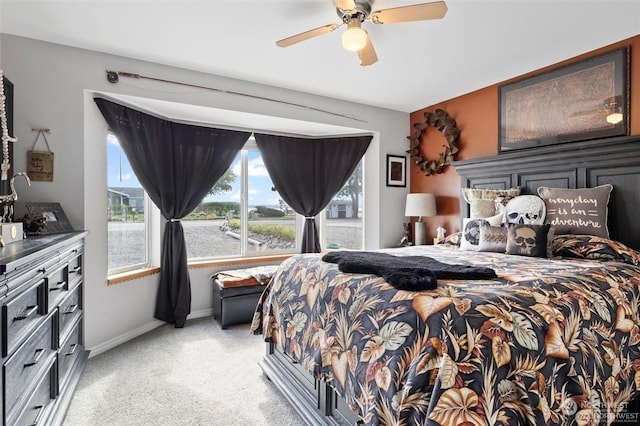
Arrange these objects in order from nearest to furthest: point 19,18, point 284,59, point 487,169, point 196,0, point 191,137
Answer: point 196,0 < point 19,18 < point 284,59 < point 487,169 < point 191,137

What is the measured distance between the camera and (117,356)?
271cm

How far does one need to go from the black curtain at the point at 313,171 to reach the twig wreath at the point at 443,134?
2.06ft

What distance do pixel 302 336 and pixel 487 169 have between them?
2687mm

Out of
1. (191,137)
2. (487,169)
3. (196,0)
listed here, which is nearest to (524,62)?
(487,169)

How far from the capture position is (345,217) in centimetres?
472

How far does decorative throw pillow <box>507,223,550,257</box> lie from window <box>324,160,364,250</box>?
2383 mm

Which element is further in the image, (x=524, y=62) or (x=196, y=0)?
(x=524, y=62)

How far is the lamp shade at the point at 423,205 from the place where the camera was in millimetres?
3905

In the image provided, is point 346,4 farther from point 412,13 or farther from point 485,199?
point 485,199

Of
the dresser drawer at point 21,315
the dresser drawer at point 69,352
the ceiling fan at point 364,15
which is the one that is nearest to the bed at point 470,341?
the dresser drawer at point 69,352

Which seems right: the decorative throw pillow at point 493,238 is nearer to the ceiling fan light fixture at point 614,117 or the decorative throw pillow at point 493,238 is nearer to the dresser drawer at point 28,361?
the ceiling fan light fixture at point 614,117

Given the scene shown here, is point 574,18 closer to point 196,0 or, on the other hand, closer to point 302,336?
point 196,0

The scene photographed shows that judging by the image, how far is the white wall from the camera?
8.10ft

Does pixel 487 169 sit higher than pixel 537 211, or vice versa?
pixel 487 169
